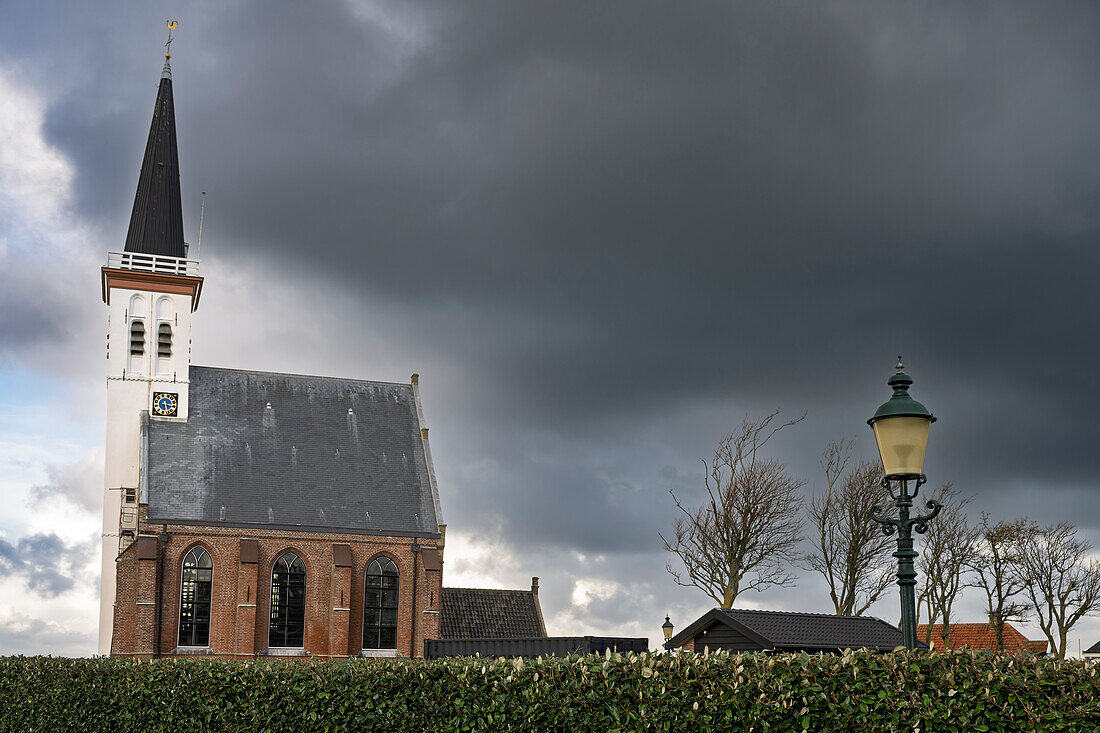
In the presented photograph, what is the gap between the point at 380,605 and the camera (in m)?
39.7

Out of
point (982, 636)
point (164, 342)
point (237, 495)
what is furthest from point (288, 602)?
point (982, 636)

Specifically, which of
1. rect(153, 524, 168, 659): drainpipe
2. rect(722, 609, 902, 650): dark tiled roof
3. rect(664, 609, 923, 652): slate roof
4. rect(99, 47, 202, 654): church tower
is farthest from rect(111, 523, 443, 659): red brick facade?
rect(722, 609, 902, 650): dark tiled roof

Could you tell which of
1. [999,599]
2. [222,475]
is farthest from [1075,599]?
[222,475]

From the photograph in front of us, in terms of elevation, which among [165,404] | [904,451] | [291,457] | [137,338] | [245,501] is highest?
[137,338]

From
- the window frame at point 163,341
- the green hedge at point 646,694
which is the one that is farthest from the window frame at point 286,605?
the green hedge at point 646,694

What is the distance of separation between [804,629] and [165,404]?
2870 centimetres

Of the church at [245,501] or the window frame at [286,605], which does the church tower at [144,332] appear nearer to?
the church at [245,501]

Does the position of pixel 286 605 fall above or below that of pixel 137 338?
below

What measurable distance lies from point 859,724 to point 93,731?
14487mm

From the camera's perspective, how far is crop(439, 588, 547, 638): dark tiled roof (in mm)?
42844

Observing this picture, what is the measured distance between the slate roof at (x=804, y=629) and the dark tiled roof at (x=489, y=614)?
19.9 meters

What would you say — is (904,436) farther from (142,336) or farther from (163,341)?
(142,336)

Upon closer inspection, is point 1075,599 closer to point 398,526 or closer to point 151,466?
point 398,526

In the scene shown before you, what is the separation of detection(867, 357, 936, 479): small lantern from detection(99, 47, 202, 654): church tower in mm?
→ 34249
